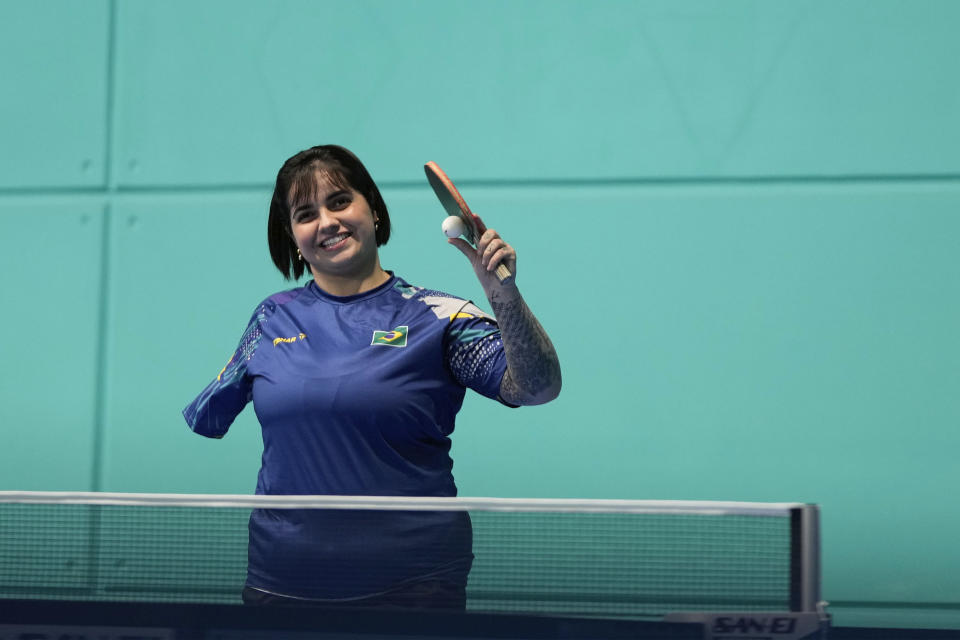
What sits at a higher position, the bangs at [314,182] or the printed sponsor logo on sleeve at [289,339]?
the bangs at [314,182]

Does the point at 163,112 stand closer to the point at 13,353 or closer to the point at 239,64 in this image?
the point at 239,64

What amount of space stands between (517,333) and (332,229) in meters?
0.42

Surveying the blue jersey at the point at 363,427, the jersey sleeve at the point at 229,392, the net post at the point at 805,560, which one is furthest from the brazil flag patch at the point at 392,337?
the net post at the point at 805,560

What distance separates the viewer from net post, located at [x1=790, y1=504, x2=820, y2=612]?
1303mm

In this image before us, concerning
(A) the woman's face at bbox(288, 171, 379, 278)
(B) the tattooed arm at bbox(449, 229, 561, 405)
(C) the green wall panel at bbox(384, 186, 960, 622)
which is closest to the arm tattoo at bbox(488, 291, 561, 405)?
(B) the tattooed arm at bbox(449, 229, 561, 405)

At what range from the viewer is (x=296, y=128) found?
3781 mm

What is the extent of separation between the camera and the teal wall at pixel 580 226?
11.6 ft

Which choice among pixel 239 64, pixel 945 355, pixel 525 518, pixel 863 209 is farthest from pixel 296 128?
pixel 525 518

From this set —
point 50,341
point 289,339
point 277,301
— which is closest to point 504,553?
point 289,339

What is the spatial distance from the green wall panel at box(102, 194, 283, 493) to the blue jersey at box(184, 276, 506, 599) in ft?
6.82

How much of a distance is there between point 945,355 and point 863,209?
1.80 feet

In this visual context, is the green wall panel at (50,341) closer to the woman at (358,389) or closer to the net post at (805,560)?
the woman at (358,389)

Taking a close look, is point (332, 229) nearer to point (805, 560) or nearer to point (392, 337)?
point (392, 337)

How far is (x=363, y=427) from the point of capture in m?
1.59
